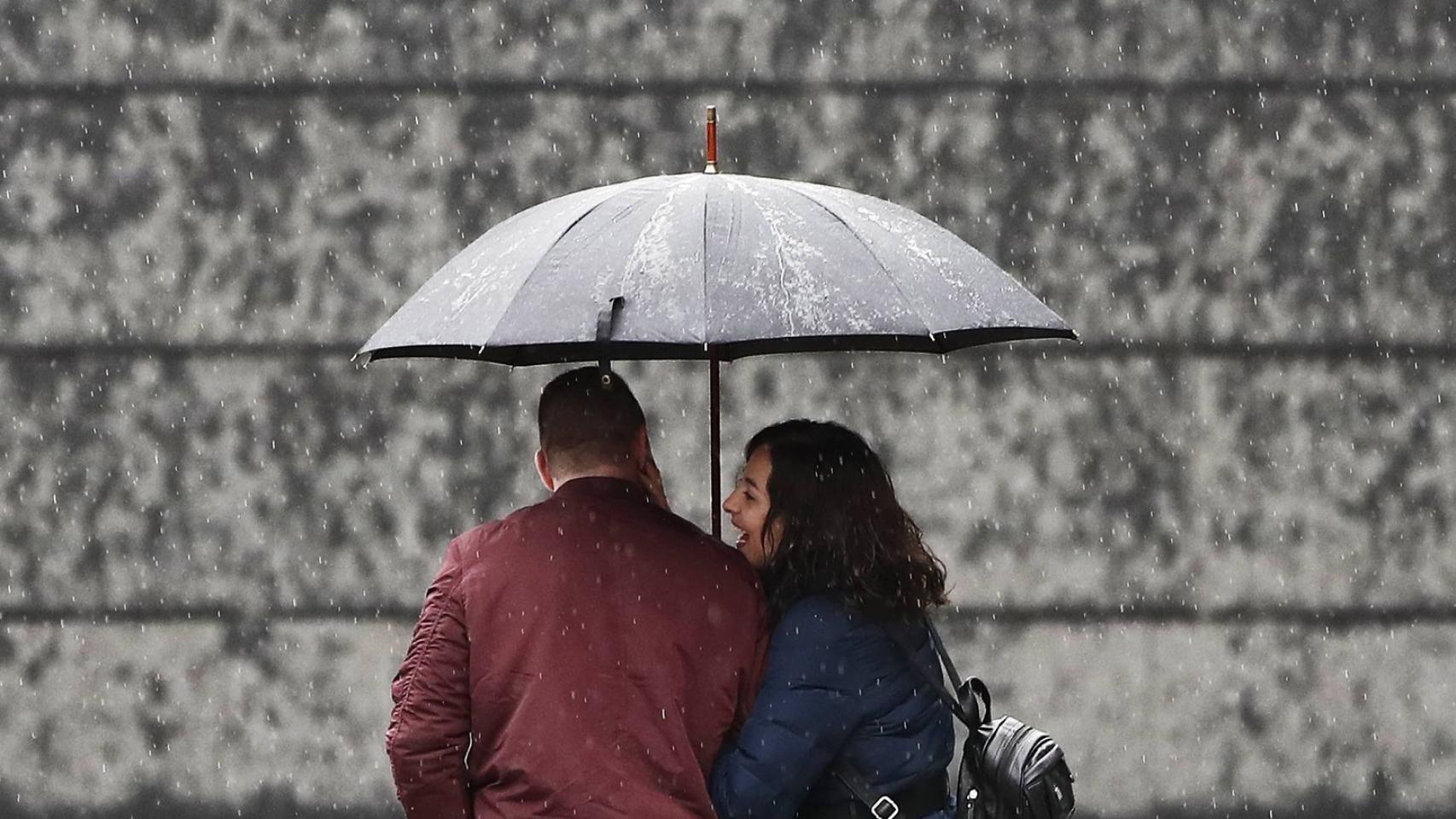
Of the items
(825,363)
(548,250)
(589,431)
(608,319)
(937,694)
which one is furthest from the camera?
(825,363)

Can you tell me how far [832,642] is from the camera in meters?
3.29

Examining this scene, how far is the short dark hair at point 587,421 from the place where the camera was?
10.8 feet

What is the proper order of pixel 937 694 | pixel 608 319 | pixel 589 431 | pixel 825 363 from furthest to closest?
pixel 825 363, pixel 937 694, pixel 589 431, pixel 608 319

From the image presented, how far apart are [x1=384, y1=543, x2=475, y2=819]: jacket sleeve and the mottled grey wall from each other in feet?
8.16

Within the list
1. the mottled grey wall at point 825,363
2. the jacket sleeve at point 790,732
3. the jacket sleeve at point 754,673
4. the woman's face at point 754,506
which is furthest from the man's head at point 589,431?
the mottled grey wall at point 825,363

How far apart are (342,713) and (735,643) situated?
279cm

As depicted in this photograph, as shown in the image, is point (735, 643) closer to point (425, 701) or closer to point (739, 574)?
point (739, 574)

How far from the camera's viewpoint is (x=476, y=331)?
3.03 m

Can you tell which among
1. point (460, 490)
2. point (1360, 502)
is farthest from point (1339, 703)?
point (460, 490)

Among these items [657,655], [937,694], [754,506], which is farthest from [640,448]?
[937,694]

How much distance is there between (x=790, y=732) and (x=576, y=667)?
392 mm

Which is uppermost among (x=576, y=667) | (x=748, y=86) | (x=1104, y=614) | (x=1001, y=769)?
(x=748, y=86)

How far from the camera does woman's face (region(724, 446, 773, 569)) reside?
135 inches

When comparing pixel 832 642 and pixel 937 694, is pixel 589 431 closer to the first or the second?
→ pixel 832 642
